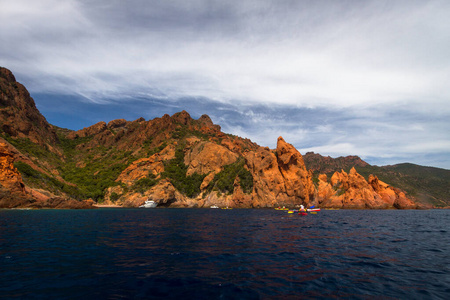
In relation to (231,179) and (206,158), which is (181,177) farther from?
(231,179)

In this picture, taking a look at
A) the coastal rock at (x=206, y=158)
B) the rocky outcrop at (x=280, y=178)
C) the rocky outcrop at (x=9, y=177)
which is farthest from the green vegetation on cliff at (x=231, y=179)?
the rocky outcrop at (x=9, y=177)

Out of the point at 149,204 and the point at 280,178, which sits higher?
the point at 280,178

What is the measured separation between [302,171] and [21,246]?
110391mm

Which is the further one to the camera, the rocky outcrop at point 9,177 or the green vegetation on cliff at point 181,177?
the green vegetation on cliff at point 181,177

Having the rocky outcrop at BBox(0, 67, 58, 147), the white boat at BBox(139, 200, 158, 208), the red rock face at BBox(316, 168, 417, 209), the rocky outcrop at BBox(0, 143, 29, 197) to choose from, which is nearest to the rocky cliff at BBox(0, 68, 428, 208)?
the rocky outcrop at BBox(0, 67, 58, 147)

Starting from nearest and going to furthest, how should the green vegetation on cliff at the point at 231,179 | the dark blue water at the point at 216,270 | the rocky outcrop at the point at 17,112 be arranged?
the dark blue water at the point at 216,270
the rocky outcrop at the point at 17,112
the green vegetation on cliff at the point at 231,179

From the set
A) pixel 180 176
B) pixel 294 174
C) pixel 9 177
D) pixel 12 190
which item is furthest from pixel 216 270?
pixel 180 176

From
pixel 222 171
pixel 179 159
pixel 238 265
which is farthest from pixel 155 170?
pixel 238 265

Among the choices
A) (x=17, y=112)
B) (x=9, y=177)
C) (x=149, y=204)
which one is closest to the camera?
(x=9, y=177)

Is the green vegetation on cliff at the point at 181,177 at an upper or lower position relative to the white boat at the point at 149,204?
upper

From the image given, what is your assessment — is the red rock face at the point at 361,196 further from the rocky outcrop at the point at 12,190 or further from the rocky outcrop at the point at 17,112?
the rocky outcrop at the point at 17,112

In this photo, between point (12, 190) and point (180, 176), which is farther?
point (180, 176)

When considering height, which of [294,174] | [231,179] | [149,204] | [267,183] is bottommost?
[149,204]

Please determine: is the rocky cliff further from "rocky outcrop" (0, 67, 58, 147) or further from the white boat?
the white boat
